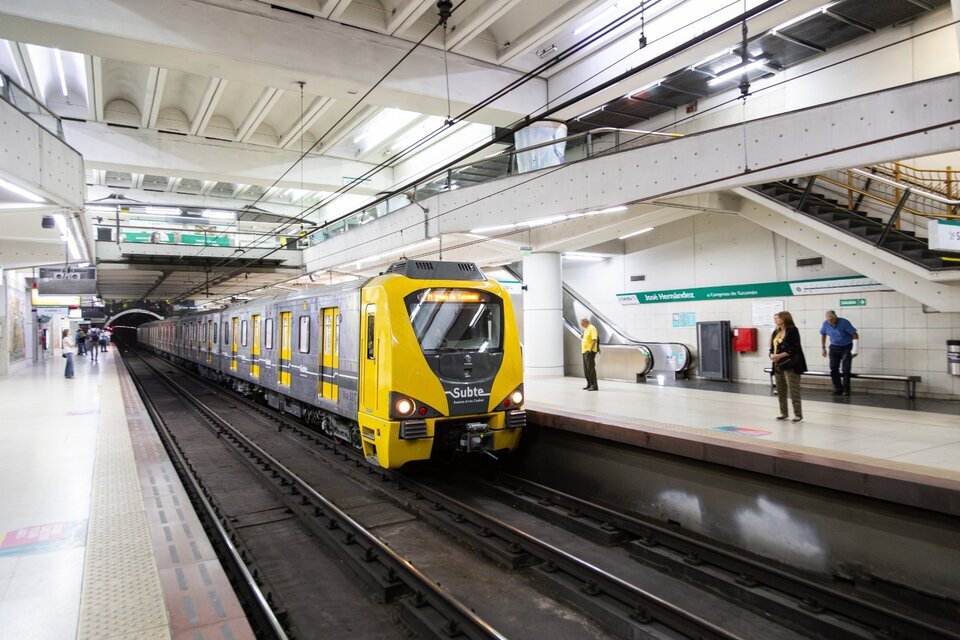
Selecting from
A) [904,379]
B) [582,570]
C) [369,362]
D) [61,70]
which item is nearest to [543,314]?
[904,379]

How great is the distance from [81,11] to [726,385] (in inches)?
500

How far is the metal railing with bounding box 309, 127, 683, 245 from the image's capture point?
31.4 ft

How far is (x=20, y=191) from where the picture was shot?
7.00 m

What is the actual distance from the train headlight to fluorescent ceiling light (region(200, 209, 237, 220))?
2444cm

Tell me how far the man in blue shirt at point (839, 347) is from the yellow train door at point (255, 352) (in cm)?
1124

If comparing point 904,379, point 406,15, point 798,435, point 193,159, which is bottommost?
point 798,435

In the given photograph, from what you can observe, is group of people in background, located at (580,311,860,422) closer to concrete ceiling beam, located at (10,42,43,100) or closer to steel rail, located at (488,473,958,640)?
steel rail, located at (488,473,958,640)

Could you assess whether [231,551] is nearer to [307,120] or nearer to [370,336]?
[370,336]

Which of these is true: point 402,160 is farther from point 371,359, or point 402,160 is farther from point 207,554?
point 207,554

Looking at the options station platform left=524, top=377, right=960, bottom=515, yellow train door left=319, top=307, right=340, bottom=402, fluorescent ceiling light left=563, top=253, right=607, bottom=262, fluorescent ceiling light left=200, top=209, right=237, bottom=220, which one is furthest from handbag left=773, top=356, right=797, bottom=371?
fluorescent ceiling light left=200, top=209, right=237, bottom=220

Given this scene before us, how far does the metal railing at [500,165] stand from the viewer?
9.56 metres

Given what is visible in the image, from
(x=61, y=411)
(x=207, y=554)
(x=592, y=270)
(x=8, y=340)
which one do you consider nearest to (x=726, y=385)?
(x=592, y=270)

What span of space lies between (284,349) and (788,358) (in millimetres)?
8348

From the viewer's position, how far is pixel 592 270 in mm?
16109
